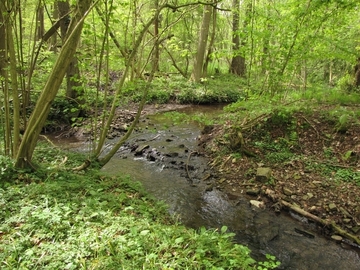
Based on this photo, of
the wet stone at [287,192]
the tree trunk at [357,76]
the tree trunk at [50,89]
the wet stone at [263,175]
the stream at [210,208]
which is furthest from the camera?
the tree trunk at [357,76]

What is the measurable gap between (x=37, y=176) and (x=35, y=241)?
157 centimetres

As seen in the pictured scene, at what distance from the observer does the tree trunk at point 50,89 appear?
3.42 meters

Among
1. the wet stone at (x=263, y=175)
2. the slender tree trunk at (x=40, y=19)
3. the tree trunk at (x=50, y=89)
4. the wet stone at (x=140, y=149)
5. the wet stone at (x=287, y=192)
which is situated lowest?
the wet stone at (x=287, y=192)

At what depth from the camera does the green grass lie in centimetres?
219

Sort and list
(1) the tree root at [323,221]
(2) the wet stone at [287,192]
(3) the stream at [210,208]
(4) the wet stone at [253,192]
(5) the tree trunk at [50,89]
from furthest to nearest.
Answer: (4) the wet stone at [253,192] < (2) the wet stone at [287,192] < (1) the tree root at [323,221] < (3) the stream at [210,208] < (5) the tree trunk at [50,89]

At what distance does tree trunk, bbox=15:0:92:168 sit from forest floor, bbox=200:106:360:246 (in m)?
3.73

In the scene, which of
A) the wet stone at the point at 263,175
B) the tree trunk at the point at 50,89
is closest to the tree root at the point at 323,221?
the wet stone at the point at 263,175

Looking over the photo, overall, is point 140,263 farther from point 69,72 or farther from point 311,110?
point 69,72

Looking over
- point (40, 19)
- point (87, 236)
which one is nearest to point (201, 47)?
point (40, 19)

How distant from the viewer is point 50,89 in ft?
11.5

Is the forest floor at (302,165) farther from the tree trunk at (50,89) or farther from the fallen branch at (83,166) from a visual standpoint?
the tree trunk at (50,89)

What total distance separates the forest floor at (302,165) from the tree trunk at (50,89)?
3.73 metres

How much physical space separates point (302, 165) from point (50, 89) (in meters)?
5.15

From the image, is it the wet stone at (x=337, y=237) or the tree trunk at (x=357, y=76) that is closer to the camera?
the wet stone at (x=337, y=237)
